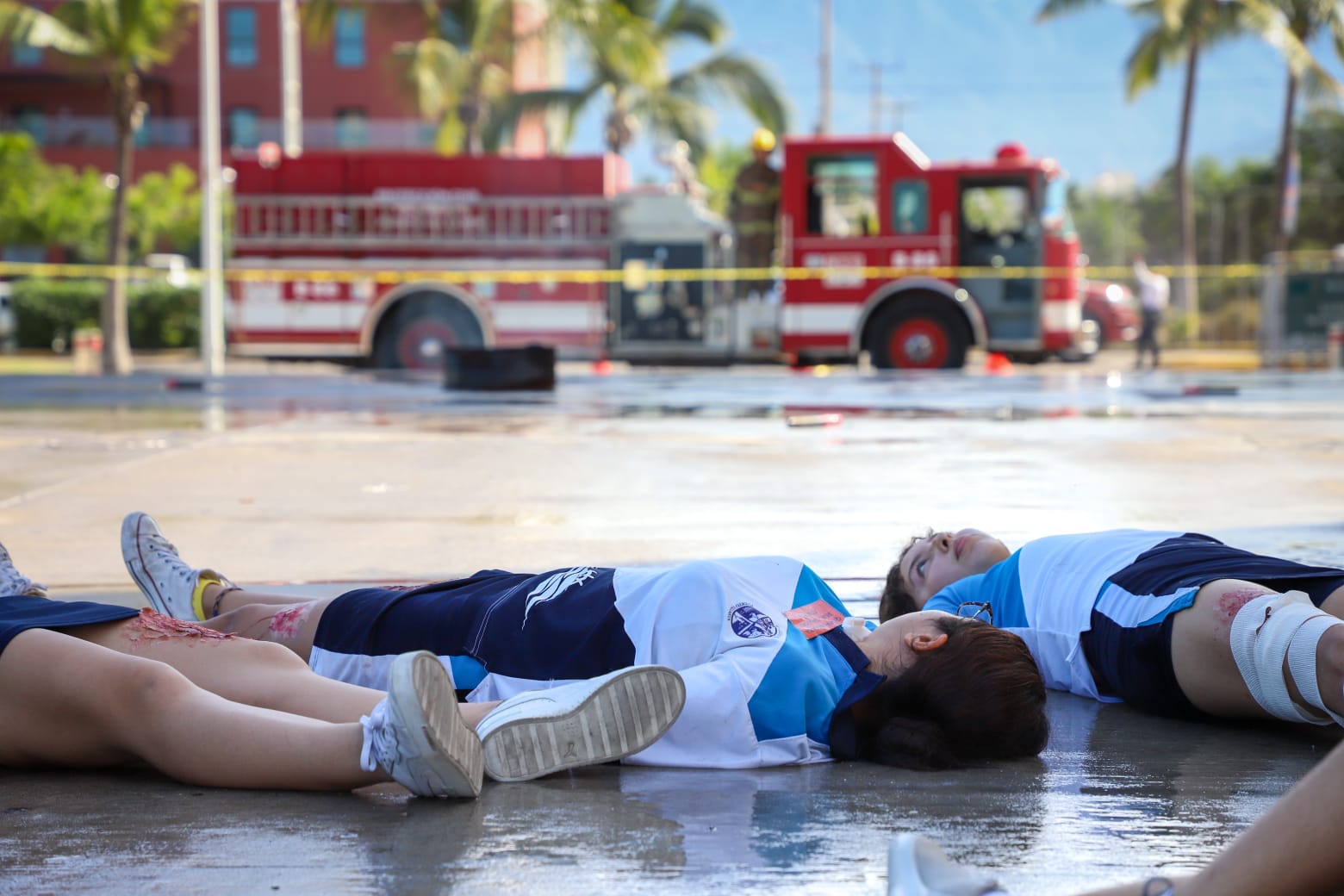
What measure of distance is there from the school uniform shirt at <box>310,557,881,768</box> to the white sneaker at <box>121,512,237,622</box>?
2.32ft

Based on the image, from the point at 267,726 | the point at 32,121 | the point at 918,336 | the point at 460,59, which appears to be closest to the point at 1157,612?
the point at 267,726

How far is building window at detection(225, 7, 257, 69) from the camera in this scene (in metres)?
48.8

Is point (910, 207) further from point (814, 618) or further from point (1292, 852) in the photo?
point (1292, 852)

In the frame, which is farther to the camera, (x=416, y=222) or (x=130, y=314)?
(x=130, y=314)

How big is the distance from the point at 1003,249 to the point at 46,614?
59.1 ft

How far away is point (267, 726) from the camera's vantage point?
9.20ft

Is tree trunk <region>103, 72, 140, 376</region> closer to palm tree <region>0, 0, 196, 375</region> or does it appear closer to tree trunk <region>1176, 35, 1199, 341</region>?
palm tree <region>0, 0, 196, 375</region>

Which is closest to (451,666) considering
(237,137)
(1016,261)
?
(1016,261)

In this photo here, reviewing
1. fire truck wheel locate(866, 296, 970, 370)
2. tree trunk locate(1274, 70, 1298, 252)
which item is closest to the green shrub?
fire truck wheel locate(866, 296, 970, 370)

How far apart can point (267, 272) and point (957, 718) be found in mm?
18609

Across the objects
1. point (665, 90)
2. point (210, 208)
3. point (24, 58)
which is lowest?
point (210, 208)

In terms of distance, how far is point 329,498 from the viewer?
7.76 metres

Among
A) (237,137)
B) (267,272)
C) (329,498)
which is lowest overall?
(329,498)

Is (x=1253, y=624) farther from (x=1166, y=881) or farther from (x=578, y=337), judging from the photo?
(x=578, y=337)
